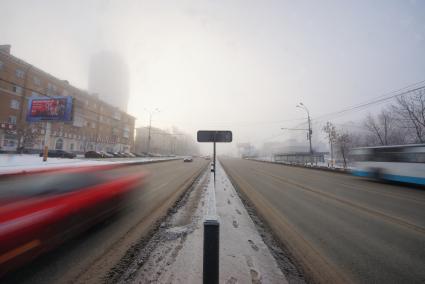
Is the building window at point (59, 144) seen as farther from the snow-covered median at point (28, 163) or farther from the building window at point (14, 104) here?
the snow-covered median at point (28, 163)

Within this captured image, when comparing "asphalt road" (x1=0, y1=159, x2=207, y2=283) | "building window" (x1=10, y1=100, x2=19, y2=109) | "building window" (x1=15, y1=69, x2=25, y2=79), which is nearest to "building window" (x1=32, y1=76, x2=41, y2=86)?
"building window" (x1=15, y1=69, x2=25, y2=79)

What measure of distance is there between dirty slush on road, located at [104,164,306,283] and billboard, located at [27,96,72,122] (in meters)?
31.5

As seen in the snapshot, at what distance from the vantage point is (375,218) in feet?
17.2

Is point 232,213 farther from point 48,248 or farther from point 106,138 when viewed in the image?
point 106,138

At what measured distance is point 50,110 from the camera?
91.5ft

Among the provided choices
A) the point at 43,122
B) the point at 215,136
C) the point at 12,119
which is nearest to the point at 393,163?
the point at 215,136

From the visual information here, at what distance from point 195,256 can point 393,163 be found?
15.6m

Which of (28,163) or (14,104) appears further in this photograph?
(14,104)

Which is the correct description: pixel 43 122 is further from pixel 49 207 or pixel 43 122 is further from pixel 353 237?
pixel 353 237

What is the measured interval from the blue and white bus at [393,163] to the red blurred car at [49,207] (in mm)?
15880

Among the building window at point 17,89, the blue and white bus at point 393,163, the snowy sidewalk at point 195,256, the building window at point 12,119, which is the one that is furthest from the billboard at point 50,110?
the blue and white bus at point 393,163

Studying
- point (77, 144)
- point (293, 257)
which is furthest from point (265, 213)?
point (77, 144)

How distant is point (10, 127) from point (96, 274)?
151ft

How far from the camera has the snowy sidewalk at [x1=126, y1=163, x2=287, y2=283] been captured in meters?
2.54
